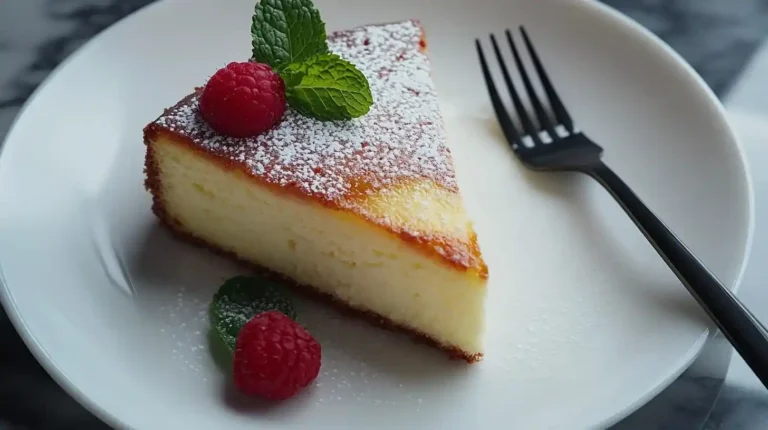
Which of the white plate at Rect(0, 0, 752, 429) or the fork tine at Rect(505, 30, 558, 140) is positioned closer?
the white plate at Rect(0, 0, 752, 429)

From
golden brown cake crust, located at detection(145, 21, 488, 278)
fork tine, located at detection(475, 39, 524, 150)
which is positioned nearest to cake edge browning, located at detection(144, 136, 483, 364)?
golden brown cake crust, located at detection(145, 21, 488, 278)

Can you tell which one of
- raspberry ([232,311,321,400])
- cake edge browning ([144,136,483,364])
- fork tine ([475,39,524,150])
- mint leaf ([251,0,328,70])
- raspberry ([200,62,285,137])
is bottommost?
cake edge browning ([144,136,483,364])

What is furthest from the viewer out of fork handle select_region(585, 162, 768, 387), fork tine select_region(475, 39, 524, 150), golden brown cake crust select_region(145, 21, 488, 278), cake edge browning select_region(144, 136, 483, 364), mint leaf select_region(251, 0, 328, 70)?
fork tine select_region(475, 39, 524, 150)

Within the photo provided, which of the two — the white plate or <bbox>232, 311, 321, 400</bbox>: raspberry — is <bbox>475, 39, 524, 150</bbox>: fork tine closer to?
the white plate

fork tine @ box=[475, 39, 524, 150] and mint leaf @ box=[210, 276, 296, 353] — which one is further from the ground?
fork tine @ box=[475, 39, 524, 150]

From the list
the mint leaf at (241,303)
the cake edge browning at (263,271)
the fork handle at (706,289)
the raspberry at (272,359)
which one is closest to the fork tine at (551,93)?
the fork handle at (706,289)

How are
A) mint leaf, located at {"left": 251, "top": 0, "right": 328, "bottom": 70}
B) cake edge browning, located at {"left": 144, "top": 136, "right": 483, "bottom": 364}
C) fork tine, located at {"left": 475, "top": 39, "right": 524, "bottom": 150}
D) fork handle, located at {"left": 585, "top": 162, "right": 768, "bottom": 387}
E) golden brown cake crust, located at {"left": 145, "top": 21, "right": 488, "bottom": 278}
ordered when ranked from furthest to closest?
fork tine, located at {"left": 475, "top": 39, "right": 524, "bottom": 150} < mint leaf, located at {"left": 251, "top": 0, "right": 328, "bottom": 70} < cake edge browning, located at {"left": 144, "top": 136, "right": 483, "bottom": 364} < golden brown cake crust, located at {"left": 145, "top": 21, "right": 488, "bottom": 278} < fork handle, located at {"left": 585, "top": 162, "right": 768, "bottom": 387}

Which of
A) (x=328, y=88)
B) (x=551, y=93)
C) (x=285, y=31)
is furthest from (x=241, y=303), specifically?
(x=551, y=93)
